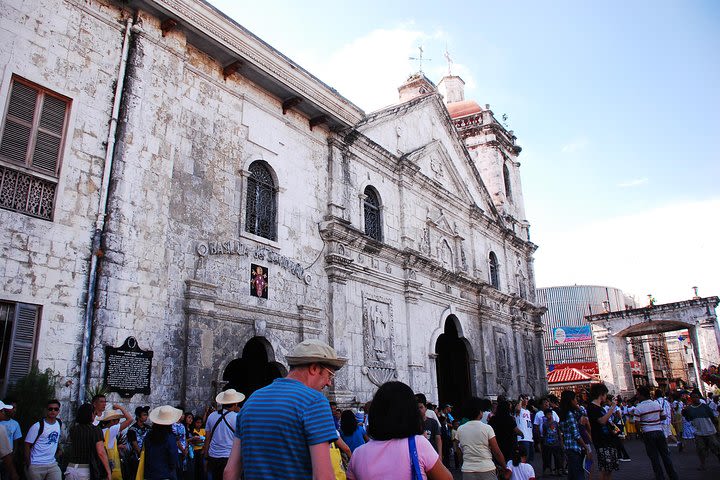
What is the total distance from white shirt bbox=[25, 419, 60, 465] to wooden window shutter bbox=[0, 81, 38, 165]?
390 centimetres

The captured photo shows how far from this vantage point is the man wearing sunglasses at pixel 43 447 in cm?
621

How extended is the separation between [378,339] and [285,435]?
11192mm

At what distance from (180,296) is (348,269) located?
4796 millimetres

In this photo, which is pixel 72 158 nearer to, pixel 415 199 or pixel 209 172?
pixel 209 172

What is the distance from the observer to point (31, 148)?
814 centimetres

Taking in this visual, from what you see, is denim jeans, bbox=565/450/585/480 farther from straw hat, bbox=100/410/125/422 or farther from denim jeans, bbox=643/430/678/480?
straw hat, bbox=100/410/125/422

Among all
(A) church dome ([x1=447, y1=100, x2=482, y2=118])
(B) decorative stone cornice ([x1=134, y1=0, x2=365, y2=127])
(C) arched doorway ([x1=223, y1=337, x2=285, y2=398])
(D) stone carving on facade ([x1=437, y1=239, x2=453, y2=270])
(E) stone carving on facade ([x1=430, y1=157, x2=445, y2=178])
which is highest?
(A) church dome ([x1=447, y1=100, x2=482, y2=118])

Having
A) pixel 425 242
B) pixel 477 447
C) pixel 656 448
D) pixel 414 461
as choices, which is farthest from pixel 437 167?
pixel 414 461

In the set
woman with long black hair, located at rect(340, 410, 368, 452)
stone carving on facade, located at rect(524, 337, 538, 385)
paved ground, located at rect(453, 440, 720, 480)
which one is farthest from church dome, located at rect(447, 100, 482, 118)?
woman with long black hair, located at rect(340, 410, 368, 452)

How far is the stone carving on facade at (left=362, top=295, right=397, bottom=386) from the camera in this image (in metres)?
13.4

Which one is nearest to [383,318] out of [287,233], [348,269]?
[348,269]

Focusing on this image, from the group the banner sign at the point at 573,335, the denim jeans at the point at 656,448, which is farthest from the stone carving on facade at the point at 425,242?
the banner sign at the point at 573,335

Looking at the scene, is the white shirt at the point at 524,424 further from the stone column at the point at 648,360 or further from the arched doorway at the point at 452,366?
the stone column at the point at 648,360

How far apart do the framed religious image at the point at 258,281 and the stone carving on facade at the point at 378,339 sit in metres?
3.31
